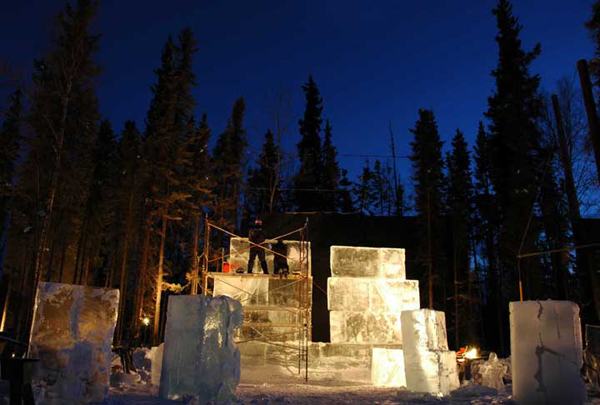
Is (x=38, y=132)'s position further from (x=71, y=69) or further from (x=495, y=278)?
(x=495, y=278)

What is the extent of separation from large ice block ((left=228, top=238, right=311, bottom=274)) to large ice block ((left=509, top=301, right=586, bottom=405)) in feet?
22.5

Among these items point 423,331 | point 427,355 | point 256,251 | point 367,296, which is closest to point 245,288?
point 256,251

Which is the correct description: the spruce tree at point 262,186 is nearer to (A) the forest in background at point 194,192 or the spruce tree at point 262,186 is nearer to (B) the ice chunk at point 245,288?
(A) the forest in background at point 194,192

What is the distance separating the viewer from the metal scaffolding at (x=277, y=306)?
12570 millimetres

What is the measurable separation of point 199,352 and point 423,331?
4.33 metres

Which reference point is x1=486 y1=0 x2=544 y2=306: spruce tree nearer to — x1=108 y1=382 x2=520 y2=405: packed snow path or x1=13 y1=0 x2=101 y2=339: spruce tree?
x1=108 y1=382 x2=520 y2=405: packed snow path

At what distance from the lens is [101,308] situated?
645cm

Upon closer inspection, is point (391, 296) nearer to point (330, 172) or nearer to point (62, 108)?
point (62, 108)

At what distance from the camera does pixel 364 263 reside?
13.4m

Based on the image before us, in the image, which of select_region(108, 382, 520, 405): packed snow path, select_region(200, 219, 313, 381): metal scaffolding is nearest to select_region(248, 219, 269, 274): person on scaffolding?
select_region(200, 219, 313, 381): metal scaffolding

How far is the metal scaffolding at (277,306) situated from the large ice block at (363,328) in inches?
31.6

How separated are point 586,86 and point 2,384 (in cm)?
1210

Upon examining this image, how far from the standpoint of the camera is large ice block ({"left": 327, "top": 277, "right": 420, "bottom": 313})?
1294 centimetres

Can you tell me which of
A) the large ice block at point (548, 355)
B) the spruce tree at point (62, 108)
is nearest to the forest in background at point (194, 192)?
the spruce tree at point (62, 108)
